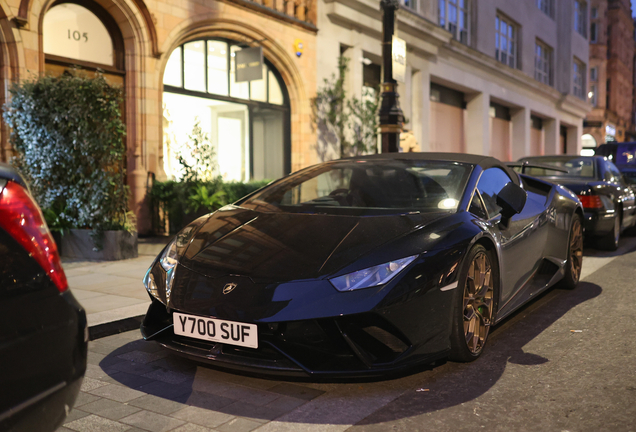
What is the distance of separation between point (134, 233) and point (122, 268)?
3.03 ft

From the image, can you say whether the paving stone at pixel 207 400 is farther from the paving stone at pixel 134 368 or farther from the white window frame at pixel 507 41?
the white window frame at pixel 507 41

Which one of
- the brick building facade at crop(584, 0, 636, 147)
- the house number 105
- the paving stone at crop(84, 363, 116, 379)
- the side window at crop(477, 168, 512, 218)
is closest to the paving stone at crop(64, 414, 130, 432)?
the paving stone at crop(84, 363, 116, 379)

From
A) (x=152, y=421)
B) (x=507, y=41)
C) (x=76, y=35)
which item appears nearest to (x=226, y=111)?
(x=76, y=35)

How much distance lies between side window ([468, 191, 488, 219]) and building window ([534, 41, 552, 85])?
1128 inches

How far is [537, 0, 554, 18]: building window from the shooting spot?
30.7 m

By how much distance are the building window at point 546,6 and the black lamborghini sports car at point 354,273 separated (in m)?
29.1

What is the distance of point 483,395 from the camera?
3.31m

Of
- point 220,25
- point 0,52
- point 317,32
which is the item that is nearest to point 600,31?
point 317,32

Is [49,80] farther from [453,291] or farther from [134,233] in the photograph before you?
[453,291]

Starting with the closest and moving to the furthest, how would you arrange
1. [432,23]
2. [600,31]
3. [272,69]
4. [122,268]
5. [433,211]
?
[433,211] < [122,268] < [272,69] < [432,23] < [600,31]

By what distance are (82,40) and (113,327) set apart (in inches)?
276

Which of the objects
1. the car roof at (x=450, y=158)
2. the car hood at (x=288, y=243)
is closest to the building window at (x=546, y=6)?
the car roof at (x=450, y=158)

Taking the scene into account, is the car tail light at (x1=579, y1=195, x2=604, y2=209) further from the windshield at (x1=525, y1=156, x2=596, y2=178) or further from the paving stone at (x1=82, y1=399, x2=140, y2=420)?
the paving stone at (x1=82, y1=399, x2=140, y2=420)

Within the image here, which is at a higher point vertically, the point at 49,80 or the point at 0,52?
the point at 0,52
